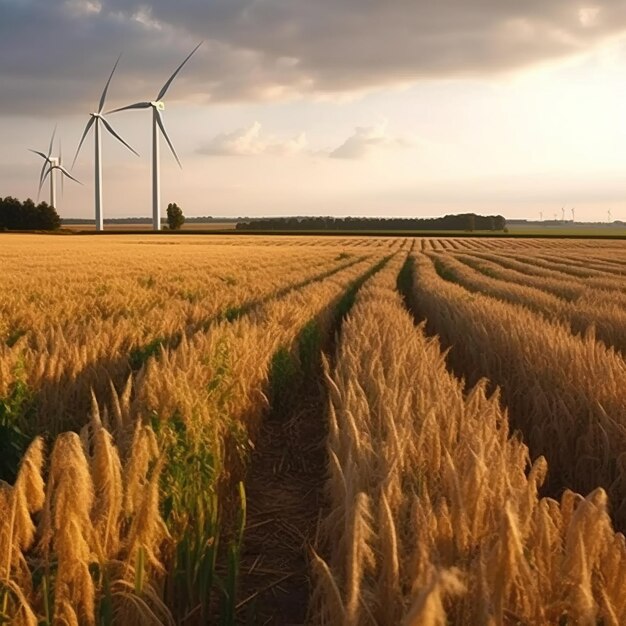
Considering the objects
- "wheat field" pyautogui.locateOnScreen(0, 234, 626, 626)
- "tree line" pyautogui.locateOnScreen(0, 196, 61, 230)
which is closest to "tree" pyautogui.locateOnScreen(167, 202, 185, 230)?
"tree line" pyautogui.locateOnScreen(0, 196, 61, 230)

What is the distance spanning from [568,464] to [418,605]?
11.3ft

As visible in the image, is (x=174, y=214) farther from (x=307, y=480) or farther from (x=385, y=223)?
(x=307, y=480)

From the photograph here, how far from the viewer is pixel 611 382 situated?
4613 millimetres

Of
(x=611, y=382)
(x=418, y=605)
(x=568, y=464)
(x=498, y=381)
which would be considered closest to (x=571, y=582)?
(x=418, y=605)

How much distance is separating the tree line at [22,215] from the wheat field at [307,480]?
95219 mm

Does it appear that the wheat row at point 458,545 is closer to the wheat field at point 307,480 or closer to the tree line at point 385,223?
the wheat field at point 307,480

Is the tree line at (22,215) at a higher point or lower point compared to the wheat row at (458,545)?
higher

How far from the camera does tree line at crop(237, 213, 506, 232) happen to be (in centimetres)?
14625

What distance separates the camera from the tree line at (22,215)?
3718 inches

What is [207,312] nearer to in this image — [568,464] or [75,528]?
[568,464]

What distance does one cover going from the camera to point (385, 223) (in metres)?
156

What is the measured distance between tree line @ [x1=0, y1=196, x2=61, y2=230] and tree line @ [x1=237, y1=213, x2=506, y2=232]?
5459 centimetres

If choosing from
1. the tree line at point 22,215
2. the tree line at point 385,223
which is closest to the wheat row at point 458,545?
the tree line at point 22,215

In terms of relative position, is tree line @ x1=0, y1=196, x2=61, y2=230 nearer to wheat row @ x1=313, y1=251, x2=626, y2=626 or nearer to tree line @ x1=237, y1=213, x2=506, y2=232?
tree line @ x1=237, y1=213, x2=506, y2=232
